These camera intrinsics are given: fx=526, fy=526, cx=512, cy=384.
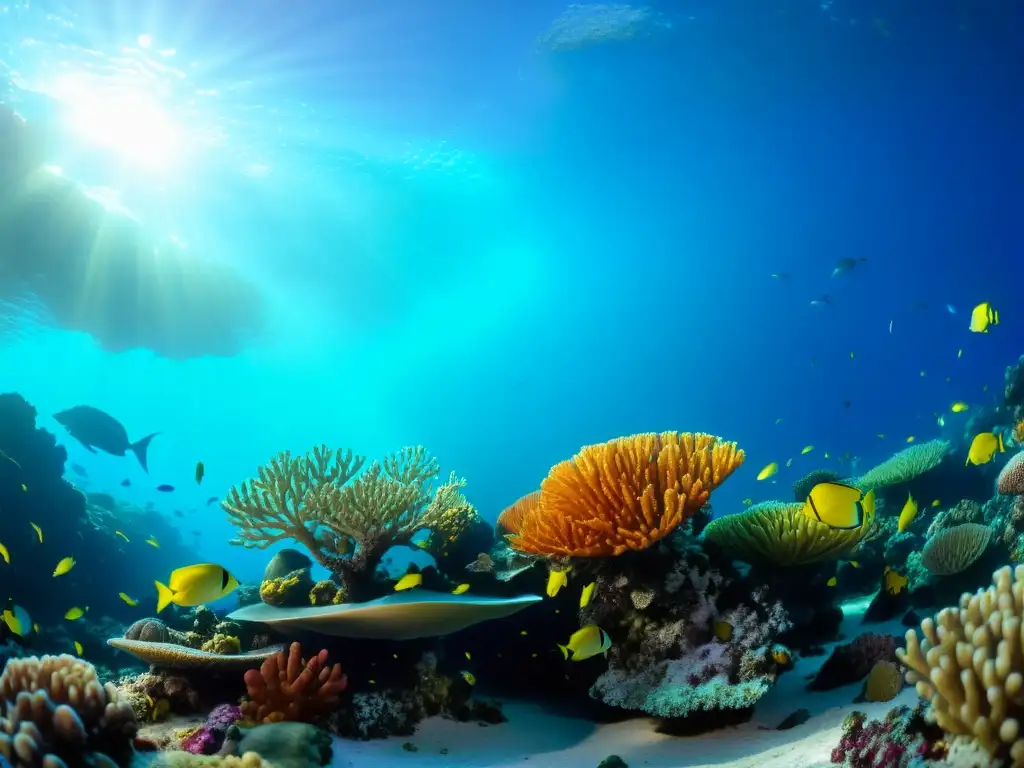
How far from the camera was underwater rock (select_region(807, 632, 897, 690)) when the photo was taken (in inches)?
189

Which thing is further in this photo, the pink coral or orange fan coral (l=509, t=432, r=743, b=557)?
the pink coral

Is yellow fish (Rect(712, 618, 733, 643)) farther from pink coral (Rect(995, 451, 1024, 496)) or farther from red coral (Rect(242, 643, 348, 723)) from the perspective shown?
pink coral (Rect(995, 451, 1024, 496))

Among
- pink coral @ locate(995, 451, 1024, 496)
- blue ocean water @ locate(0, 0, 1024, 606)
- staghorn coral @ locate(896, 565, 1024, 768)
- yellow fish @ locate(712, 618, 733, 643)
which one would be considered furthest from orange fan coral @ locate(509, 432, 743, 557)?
blue ocean water @ locate(0, 0, 1024, 606)

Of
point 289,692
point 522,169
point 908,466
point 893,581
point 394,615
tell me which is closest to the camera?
point 289,692

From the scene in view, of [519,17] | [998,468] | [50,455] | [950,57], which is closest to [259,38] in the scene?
[519,17]

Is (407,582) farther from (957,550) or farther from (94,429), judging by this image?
(94,429)

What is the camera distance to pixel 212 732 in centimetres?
378

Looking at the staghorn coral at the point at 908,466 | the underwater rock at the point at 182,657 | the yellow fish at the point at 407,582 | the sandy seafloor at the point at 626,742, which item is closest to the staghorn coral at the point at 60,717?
the underwater rock at the point at 182,657

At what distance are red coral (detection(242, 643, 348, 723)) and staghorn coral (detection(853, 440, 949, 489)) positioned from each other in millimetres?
10041

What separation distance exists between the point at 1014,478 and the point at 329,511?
821 cm

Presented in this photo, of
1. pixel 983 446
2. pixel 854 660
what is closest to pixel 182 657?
pixel 854 660

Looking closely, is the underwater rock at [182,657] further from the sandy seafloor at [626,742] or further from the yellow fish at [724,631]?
the yellow fish at [724,631]

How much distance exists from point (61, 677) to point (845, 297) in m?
74.7

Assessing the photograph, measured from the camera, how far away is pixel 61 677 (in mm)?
2777
